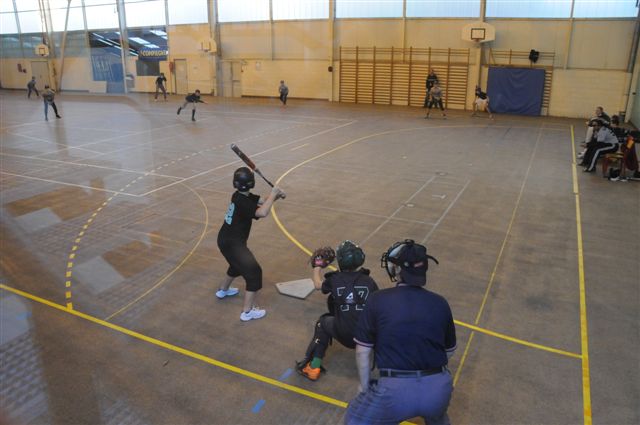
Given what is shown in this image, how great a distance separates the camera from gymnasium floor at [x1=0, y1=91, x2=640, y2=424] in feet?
17.9

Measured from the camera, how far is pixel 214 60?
3903 cm

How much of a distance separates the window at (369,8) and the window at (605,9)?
10.5 meters

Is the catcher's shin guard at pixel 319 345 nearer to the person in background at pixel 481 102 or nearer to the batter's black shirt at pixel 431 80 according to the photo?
the person in background at pixel 481 102

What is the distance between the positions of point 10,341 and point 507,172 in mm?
13834

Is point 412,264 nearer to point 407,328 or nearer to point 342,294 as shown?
point 407,328

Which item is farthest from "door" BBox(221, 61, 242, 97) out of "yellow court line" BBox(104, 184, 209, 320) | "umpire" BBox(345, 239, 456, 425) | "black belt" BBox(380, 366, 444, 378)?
"black belt" BBox(380, 366, 444, 378)

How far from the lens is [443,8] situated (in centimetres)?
3095

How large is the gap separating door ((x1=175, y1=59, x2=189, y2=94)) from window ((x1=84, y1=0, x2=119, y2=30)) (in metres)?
22.4

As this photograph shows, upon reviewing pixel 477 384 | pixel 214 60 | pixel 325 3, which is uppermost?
pixel 325 3

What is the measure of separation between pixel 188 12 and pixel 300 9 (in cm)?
895

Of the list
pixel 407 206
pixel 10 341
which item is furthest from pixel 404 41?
pixel 10 341

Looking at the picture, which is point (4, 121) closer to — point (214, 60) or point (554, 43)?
point (214, 60)

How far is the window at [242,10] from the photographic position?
3588 centimetres

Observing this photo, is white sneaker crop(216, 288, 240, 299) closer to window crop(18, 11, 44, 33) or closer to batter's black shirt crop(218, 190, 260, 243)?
batter's black shirt crop(218, 190, 260, 243)
